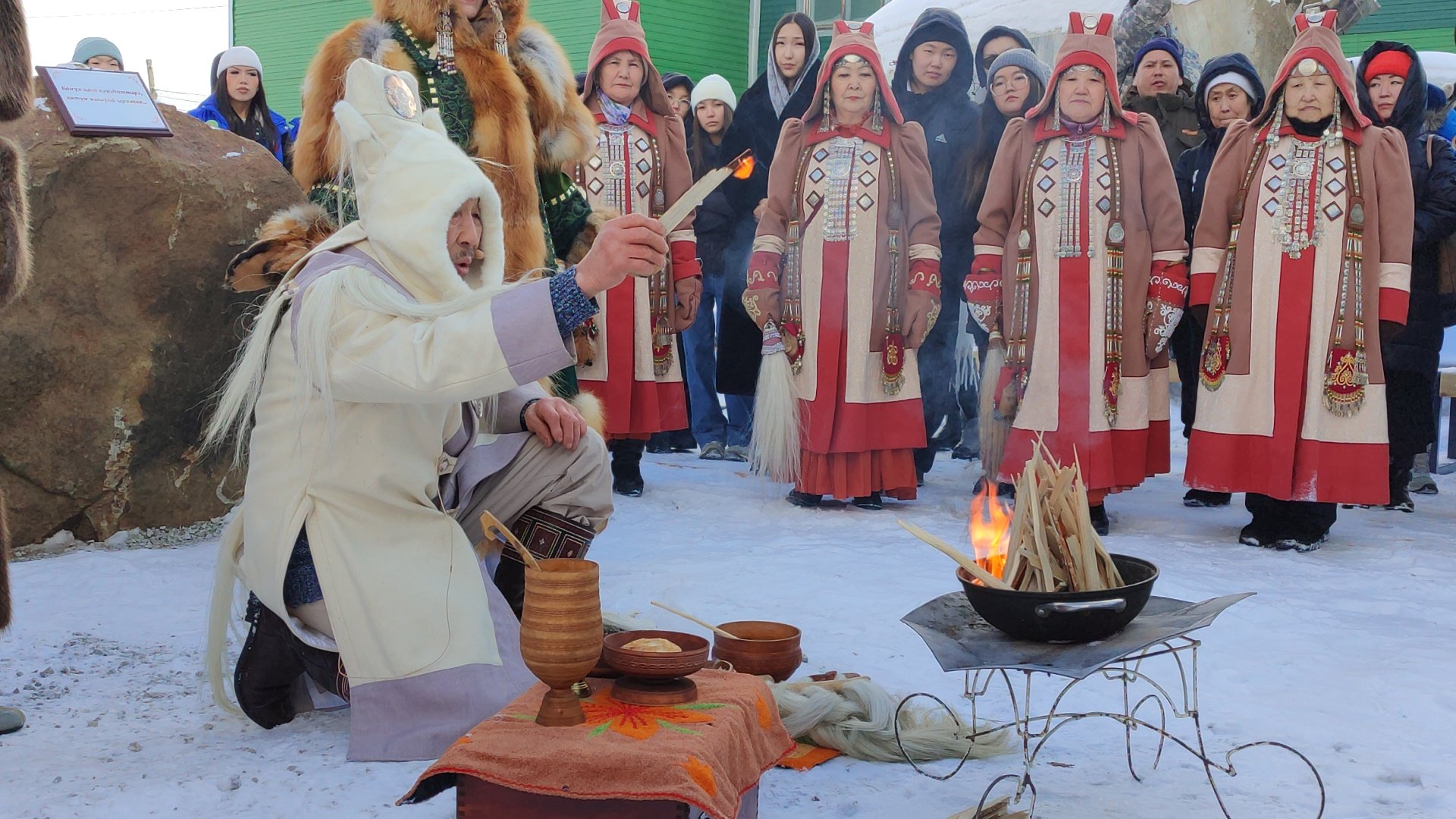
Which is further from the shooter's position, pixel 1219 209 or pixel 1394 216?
pixel 1219 209

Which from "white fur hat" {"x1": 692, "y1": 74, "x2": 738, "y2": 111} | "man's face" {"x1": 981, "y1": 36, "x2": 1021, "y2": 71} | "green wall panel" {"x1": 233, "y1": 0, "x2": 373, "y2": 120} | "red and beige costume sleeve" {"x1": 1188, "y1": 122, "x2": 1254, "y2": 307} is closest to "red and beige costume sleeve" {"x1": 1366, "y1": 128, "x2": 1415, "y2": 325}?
"red and beige costume sleeve" {"x1": 1188, "y1": 122, "x2": 1254, "y2": 307}

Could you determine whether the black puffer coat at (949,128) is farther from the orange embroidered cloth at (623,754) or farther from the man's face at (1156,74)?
the orange embroidered cloth at (623,754)

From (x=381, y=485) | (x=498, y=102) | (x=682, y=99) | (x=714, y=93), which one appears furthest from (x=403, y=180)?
(x=682, y=99)

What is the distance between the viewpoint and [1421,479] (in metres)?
6.21

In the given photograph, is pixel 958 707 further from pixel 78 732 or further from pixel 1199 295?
pixel 1199 295

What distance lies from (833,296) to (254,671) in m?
3.17

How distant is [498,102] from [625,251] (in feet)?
6.14

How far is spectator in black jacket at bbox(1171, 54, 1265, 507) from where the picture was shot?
5535mm

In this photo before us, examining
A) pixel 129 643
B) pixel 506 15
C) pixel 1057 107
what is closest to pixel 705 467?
pixel 1057 107

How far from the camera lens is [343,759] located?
2.57 meters

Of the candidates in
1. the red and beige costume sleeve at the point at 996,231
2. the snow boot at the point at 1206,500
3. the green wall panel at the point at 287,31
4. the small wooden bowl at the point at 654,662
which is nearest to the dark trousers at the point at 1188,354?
the snow boot at the point at 1206,500

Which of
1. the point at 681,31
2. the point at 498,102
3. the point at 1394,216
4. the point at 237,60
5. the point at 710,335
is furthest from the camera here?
the point at 681,31

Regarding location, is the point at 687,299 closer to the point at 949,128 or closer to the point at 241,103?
the point at 949,128

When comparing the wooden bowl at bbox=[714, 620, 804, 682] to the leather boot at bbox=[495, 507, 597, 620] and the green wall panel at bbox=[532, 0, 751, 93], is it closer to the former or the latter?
the leather boot at bbox=[495, 507, 597, 620]
